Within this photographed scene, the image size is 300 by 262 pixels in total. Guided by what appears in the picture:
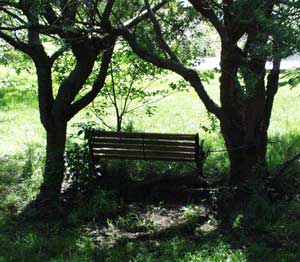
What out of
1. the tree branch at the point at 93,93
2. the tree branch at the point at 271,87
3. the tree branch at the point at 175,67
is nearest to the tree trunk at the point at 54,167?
the tree branch at the point at 93,93

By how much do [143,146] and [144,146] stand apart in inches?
0.5

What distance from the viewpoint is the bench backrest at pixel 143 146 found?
701 cm

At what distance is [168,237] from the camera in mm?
6031

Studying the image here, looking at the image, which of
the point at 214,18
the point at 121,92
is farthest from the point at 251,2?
the point at 121,92

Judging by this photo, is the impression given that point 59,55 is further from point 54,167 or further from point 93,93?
point 54,167

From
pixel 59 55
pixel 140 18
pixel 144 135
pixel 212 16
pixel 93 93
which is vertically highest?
pixel 140 18

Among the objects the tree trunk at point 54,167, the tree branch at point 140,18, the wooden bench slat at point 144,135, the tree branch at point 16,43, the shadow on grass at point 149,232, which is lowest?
the shadow on grass at point 149,232

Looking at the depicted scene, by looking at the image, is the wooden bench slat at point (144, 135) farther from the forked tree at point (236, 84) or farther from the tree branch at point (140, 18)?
the tree branch at point (140, 18)

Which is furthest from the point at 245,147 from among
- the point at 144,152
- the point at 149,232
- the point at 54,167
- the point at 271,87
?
the point at 54,167

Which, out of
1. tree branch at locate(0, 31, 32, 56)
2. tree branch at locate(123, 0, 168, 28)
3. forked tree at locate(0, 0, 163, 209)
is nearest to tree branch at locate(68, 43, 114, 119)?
forked tree at locate(0, 0, 163, 209)

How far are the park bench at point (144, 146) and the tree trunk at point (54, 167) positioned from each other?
0.50 m

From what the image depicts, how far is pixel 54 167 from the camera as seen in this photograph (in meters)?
6.93

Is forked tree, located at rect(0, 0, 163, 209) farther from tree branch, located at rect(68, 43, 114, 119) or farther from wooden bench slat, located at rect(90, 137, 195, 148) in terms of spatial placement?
wooden bench slat, located at rect(90, 137, 195, 148)

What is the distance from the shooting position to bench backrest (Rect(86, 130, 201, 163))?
23.0 ft
